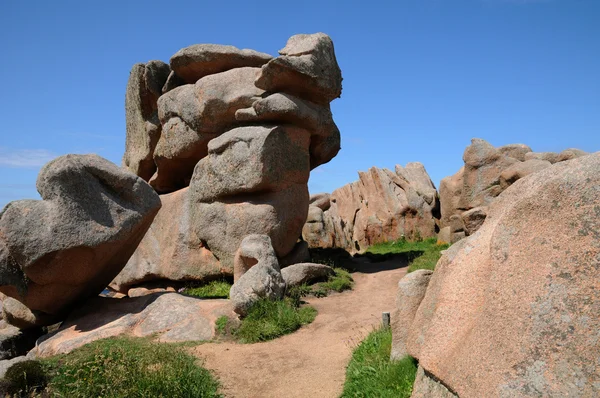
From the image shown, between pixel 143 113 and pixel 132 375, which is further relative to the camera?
pixel 143 113

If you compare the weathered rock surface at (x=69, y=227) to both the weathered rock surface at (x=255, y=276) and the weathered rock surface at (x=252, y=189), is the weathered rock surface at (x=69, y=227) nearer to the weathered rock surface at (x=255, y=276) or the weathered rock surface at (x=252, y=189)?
the weathered rock surface at (x=255, y=276)

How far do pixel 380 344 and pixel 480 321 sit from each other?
3.54m

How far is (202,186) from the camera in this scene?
15.8 metres

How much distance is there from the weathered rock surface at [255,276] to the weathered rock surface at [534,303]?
250 inches

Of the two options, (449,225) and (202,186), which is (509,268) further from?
(449,225)

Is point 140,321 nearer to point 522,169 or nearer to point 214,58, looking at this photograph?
point 214,58

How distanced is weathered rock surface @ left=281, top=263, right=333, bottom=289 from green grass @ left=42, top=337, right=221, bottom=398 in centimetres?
510

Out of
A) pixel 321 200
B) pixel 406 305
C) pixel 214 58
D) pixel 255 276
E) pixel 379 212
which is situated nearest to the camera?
pixel 406 305

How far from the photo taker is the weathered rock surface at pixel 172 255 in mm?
15609

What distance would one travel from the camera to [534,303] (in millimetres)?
3555

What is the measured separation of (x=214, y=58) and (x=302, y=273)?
805 centimetres

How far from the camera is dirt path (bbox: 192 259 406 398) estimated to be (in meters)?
7.42

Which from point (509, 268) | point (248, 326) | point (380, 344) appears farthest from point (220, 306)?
point (509, 268)

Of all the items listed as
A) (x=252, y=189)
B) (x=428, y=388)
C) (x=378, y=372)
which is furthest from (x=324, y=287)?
(x=428, y=388)
